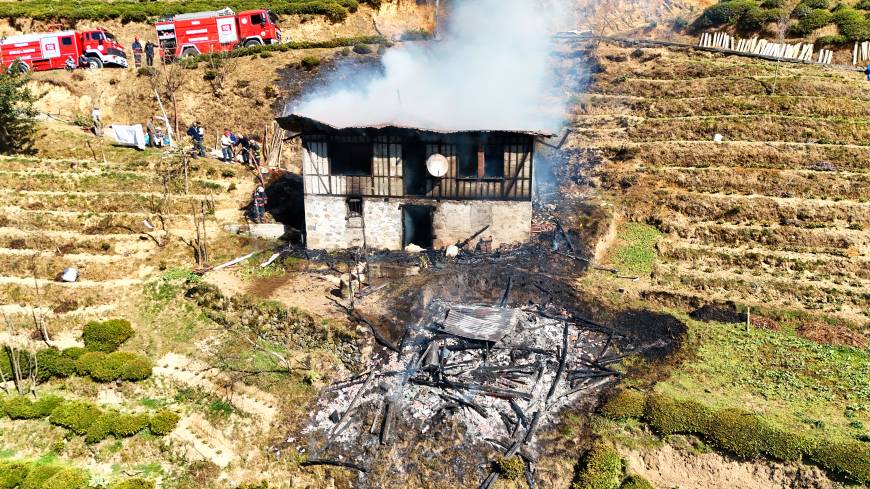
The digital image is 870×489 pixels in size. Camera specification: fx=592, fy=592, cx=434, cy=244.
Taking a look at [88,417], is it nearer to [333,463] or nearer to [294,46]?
[333,463]

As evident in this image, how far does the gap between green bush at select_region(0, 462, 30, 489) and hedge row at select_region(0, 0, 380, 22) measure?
45.2 m

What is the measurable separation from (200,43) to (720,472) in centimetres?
4696

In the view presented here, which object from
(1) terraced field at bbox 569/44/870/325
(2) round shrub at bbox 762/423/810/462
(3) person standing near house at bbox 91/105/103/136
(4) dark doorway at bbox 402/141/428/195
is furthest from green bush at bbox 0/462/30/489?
(3) person standing near house at bbox 91/105/103/136

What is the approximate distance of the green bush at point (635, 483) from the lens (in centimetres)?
1647

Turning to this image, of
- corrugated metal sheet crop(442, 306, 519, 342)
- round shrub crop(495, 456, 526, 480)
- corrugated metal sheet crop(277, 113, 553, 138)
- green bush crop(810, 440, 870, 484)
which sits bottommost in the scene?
round shrub crop(495, 456, 526, 480)

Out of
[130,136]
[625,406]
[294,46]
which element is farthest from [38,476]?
[294,46]

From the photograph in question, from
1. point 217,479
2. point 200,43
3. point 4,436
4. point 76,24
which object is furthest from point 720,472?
point 76,24

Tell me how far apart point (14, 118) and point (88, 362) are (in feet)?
73.8

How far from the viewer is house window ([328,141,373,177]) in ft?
92.8

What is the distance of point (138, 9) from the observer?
54062 millimetres

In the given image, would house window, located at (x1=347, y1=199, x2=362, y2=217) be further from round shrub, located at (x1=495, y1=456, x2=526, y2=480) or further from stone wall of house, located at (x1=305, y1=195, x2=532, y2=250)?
round shrub, located at (x1=495, y1=456, x2=526, y2=480)

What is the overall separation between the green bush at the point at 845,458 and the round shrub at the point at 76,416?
2205 centimetres

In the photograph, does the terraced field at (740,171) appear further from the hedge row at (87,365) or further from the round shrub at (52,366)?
the round shrub at (52,366)

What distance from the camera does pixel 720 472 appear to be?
56.5 feet
